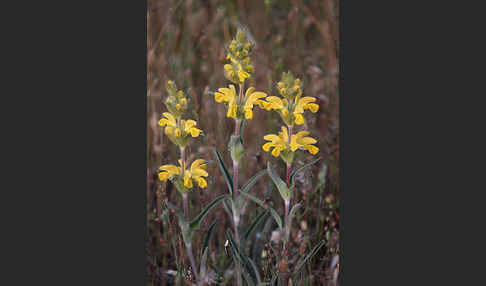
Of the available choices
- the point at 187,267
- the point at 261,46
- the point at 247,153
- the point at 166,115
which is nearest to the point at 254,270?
the point at 187,267

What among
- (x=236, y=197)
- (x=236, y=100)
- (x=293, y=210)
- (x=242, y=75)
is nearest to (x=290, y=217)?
(x=293, y=210)

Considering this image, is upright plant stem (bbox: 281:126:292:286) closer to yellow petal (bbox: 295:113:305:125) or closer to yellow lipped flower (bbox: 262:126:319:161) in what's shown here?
yellow lipped flower (bbox: 262:126:319:161)

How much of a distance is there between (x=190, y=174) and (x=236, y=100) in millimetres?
418

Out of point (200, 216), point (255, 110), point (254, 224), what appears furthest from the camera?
point (255, 110)

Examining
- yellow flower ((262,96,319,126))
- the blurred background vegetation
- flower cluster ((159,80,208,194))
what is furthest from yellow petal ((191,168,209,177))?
yellow flower ((262,96,319,126))

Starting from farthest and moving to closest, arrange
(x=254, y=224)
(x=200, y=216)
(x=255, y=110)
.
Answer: (x=255, y=110) → (x=254, y=224) → (x=200, y=216)

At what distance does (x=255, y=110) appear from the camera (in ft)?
10.9

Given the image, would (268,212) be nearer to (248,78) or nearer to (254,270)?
(254,270)

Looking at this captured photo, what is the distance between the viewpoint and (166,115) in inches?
114

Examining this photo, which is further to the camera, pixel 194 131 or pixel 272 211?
pixel 272 211

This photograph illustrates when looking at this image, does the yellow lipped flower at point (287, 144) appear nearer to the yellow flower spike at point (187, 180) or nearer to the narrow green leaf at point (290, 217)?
the narrow green leaf at point (290, 217)

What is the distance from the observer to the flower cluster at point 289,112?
287 cm

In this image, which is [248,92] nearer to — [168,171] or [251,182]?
[251,182]

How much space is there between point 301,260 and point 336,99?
830 mm
